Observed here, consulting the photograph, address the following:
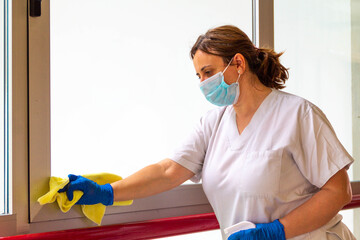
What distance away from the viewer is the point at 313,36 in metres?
2.35

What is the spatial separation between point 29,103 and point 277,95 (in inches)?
32.7

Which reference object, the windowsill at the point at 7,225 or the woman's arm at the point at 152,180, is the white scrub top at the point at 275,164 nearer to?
the woman's arm at the point at 152,180

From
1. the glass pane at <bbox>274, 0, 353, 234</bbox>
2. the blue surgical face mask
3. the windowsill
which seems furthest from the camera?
the glass pane at <bbox>274, 0, 353, 234</bbox>

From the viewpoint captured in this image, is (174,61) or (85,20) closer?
(85,20)

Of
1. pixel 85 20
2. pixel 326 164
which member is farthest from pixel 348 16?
pixel 85 20

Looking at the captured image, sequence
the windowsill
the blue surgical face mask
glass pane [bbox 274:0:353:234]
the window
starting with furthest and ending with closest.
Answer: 1. glass pane [bbox 274:0:353:234]
2. the blue surgical face mask
3. the window
4. the windowsill

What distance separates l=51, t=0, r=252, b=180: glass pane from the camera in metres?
1.46

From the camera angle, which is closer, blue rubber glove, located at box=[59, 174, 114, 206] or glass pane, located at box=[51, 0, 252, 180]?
blue rubber glove, located at box=[59, 174, 114, 206]

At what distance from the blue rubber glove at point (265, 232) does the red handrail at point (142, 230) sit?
28cm

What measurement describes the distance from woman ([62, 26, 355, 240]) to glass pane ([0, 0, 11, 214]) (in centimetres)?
20

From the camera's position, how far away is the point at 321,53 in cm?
239

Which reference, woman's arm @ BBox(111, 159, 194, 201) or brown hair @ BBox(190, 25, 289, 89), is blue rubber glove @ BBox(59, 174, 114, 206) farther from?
brown hair @ BBox(190, 25, 289, 89)

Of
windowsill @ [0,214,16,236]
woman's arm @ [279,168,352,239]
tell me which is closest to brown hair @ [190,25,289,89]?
woman's arm @ [279,168,352,239]

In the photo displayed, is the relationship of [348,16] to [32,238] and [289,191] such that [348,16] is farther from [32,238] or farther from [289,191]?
[32,238]
